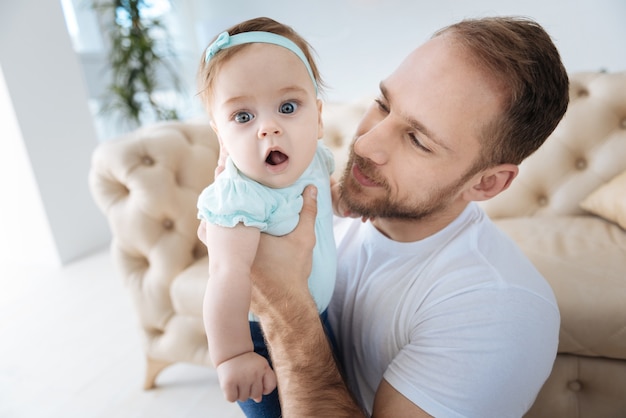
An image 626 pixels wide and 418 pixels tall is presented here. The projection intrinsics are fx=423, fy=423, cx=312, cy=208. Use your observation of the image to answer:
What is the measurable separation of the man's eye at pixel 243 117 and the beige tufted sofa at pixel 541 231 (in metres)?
0.97

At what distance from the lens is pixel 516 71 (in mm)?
883

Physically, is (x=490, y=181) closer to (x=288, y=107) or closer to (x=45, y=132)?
(x=288, y=107)

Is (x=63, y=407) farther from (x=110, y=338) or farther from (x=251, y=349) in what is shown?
(x=251, y=349)

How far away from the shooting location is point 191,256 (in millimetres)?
1783

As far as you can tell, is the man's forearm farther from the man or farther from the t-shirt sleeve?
the t-shirt sleeve

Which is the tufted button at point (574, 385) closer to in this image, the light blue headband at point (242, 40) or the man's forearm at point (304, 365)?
the man's forearm at point (304, 365)

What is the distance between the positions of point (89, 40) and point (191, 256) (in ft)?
10.8

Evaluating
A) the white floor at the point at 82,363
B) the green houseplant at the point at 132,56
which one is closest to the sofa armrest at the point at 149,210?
the white floor at the point at 82,363

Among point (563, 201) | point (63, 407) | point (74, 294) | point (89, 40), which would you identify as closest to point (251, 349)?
point (63, 407)

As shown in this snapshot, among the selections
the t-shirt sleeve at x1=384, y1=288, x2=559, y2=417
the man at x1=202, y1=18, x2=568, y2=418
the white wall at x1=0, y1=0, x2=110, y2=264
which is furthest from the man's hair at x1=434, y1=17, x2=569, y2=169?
the white wall at x1=0, y1=0, x2=110, y2=264

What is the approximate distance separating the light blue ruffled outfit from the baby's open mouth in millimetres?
50

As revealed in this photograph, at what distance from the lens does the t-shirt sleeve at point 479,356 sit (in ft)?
2.48

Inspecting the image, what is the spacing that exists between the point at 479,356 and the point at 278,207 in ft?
1.54

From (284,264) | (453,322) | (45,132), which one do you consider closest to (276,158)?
(284,264)
